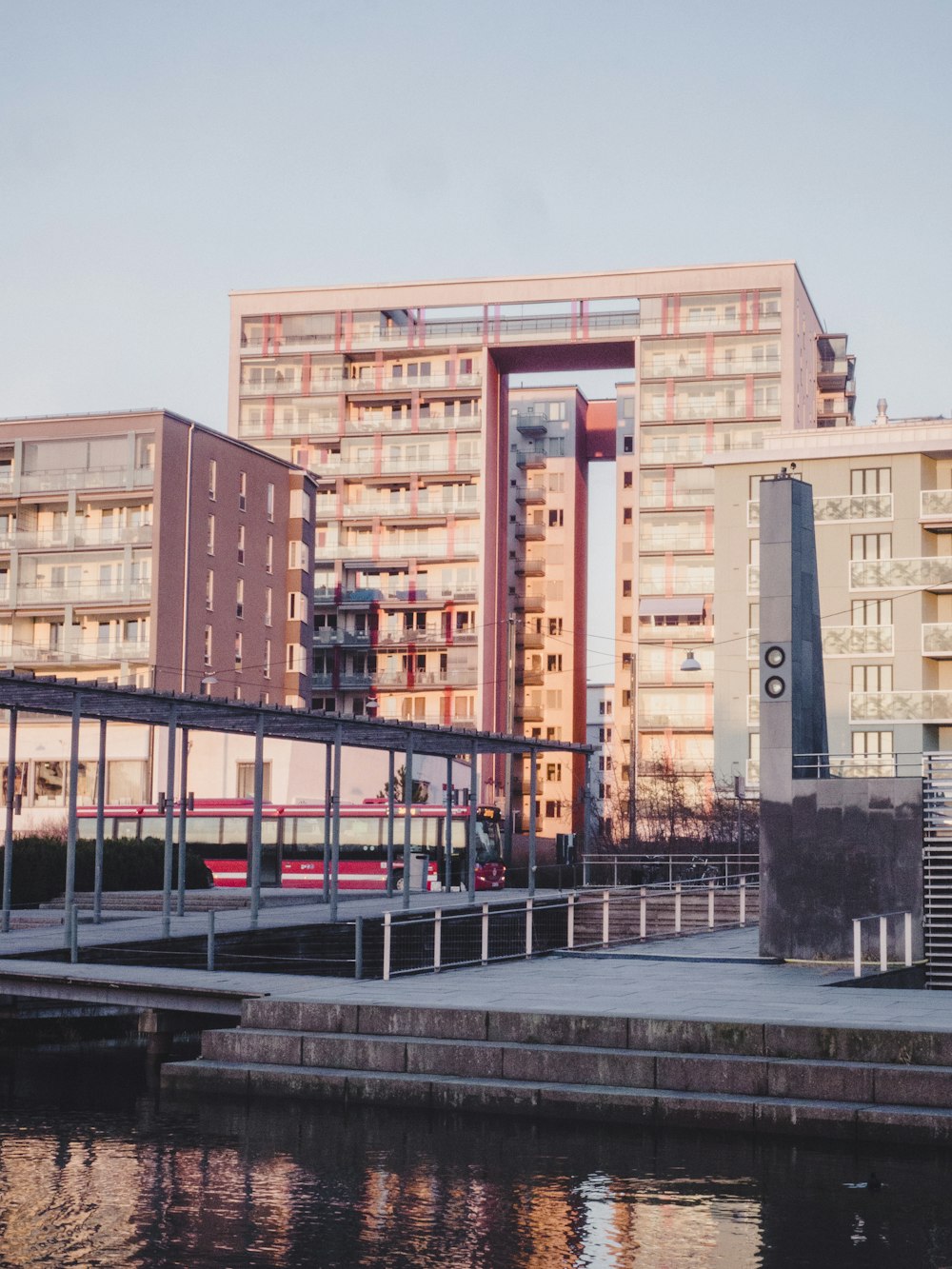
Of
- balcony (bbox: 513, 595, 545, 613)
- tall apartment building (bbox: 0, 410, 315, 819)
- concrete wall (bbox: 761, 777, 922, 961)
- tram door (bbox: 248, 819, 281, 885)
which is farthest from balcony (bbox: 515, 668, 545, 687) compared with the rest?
concrete wall (bbox: 761, 777, 922, 961)

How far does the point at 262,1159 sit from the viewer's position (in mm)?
12961

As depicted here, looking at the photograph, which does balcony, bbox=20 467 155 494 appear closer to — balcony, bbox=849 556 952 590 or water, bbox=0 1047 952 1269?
balcony, bbox=849 556 952 590

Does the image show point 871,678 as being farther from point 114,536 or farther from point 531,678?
point 531,678

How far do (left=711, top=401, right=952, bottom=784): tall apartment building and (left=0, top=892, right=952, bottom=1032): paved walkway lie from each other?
35552 mm

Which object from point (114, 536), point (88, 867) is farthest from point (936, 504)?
point (88, 867)

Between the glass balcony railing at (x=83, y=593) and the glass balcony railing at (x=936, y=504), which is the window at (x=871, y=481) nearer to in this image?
the glass balcony railing at (x=936, y=504)

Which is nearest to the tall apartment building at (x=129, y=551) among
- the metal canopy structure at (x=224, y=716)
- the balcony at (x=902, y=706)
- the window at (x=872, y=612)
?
the window at (x=872, y=612)

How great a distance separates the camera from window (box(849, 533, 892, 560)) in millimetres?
61562

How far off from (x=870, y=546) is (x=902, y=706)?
6.01 m

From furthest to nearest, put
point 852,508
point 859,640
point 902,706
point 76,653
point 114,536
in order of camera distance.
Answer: point 76,653 → point 114,536 → point 852,508 → point 859,640 → point 902,706

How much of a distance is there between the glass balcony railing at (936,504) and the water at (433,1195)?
4925cm

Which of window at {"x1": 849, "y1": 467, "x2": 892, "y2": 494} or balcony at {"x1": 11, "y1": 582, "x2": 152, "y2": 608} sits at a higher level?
window at {"x1": 849, "y1": 467, "x2": 892, "y2": 494}

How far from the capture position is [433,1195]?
11.6 metres

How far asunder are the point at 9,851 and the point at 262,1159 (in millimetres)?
14733
